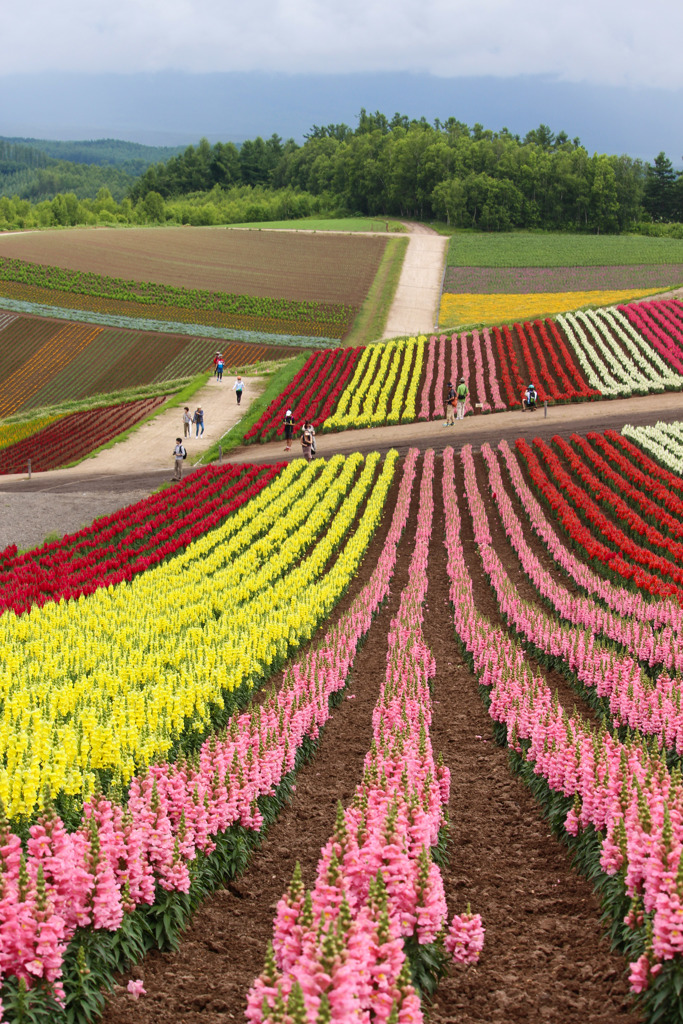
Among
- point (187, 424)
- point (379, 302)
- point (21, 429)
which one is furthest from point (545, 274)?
point (21, 429)

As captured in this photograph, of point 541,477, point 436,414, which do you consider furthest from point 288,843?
point 436,414

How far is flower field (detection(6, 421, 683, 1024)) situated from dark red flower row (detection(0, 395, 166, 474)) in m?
15.1

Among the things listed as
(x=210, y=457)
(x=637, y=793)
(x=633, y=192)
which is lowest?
(x=210, y=457)

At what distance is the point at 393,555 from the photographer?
82.5 feet

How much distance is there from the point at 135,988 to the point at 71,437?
37906mm

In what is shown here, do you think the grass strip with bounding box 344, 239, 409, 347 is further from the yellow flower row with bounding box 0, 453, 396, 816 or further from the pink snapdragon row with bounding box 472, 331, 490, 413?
the yellow flower row with bounding box 0, 453, 396, 816

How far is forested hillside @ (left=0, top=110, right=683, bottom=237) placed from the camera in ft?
399

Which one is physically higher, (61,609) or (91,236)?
(91,236)

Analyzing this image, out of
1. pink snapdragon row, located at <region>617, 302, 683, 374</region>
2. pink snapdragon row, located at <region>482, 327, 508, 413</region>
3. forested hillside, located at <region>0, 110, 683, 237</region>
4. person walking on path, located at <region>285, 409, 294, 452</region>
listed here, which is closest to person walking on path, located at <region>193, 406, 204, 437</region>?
person walking on path, located at <region>285, 409, 294, 452</region>

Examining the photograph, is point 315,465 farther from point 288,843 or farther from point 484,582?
point 288,843

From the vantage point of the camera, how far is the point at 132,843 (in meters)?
8.05

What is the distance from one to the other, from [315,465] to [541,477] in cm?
833

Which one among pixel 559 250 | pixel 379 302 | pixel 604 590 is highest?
pixel 559 250

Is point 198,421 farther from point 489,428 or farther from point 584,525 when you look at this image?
point 584,525
